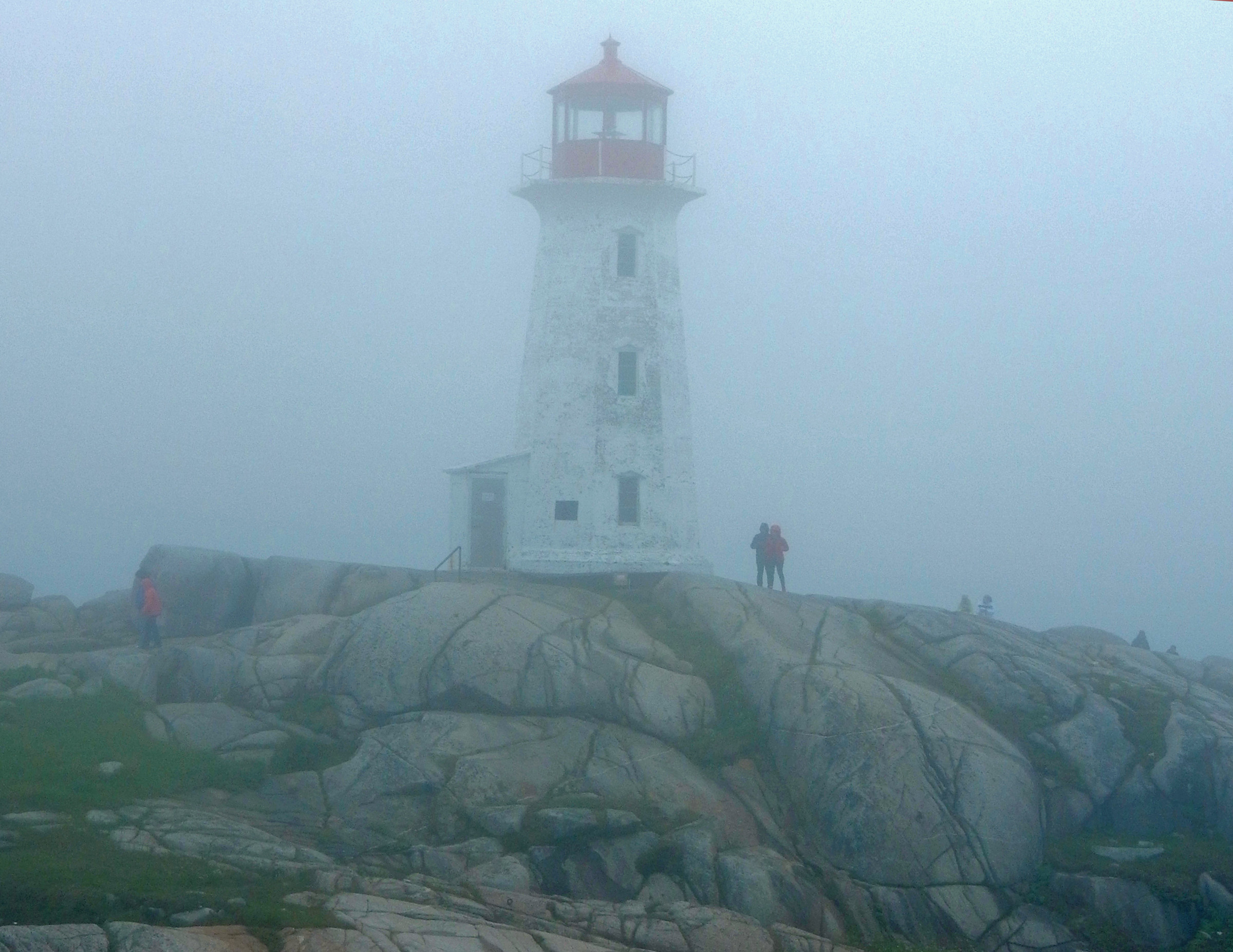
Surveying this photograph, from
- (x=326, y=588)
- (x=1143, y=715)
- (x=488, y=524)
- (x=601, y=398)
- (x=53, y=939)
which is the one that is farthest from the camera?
(x=488, y=524)

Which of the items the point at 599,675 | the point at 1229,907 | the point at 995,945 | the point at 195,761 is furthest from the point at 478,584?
the point at 1229,907

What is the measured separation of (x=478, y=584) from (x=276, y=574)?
5.19 m

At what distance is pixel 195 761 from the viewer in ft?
67.9

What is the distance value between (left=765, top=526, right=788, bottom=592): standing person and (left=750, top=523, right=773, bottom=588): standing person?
0.05 meters

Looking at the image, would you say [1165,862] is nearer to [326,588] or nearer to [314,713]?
[314,713]

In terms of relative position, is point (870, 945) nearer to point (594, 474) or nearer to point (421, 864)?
point (421, 864)

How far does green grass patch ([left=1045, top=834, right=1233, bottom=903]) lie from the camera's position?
20938 millimetres

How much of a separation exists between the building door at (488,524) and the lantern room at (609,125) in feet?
23.6

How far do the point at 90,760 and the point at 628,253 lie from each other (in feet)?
53.7

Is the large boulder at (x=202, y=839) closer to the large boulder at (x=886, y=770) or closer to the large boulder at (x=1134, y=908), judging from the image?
the large boulder at (x=886, y=770)

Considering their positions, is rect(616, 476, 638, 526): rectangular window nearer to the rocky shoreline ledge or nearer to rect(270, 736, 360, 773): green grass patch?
the rocky shoreline ledge

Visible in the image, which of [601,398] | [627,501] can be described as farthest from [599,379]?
[627,501]

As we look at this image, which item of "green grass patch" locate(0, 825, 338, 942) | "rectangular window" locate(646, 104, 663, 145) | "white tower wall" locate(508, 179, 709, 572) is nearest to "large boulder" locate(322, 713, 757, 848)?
"green grass patch" locate(0, 825, 338, 942)

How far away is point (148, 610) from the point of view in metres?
26.1
